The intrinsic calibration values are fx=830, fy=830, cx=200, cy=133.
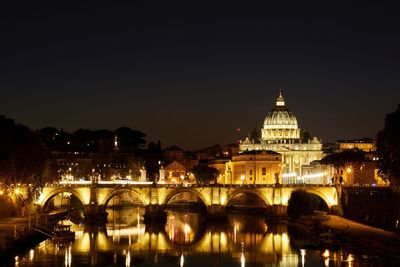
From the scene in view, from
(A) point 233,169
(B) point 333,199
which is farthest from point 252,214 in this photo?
(A) point 233,169

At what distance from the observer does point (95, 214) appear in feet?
261

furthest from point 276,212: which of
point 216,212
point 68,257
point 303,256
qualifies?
point 68,257

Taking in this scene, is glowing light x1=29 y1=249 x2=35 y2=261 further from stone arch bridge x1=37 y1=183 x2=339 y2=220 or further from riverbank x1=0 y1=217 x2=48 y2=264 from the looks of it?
stone arch bridge x1=37 y1=183 x2=339 y2=220

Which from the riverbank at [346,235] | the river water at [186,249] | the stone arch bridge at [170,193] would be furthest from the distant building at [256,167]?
the riverbank at [346,235]

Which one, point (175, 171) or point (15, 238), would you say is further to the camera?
point (175, 171)

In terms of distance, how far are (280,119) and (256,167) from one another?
4987cm

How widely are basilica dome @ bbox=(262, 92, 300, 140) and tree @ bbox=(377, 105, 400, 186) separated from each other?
114m

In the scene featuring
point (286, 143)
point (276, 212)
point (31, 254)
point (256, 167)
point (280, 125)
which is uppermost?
point (280, 125)

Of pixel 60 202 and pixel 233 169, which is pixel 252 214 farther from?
pixel 233 169

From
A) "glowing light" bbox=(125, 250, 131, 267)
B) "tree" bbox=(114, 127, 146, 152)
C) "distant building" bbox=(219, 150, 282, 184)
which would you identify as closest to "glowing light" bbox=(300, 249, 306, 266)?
"glowing light" bbox=(125, 250, 131, 267)

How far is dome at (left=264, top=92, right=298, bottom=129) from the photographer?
596 ft

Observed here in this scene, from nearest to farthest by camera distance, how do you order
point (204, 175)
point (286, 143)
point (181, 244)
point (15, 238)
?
point (15, 238) → point (181, 244) → point (204, 175) → point (286, 143)

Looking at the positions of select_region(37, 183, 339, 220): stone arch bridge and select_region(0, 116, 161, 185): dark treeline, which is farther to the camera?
select_region(37, 183, 339, 220): stone arch bridge

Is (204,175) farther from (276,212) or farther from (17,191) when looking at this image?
(17,191)
